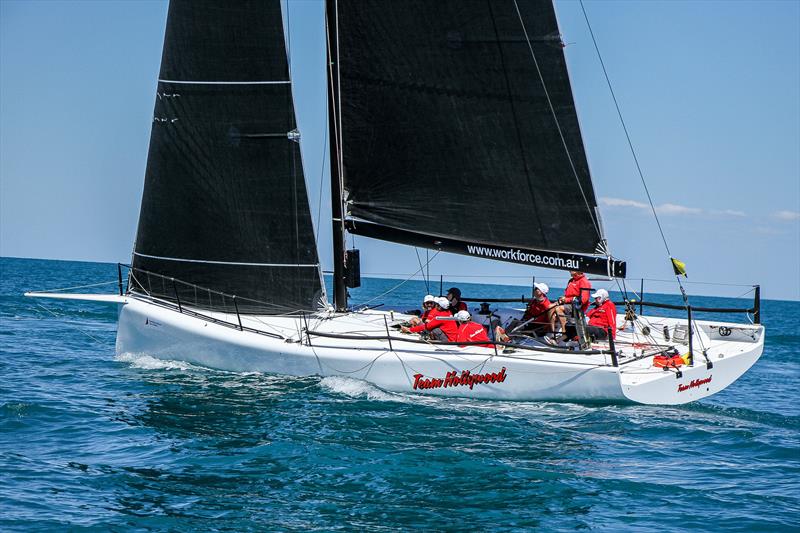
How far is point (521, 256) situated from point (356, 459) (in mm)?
5728

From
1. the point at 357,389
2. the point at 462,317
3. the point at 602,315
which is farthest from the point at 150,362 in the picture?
the point at 602,315

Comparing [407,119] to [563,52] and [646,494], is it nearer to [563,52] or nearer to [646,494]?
[563,52]

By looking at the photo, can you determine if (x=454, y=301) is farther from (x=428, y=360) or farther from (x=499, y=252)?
→ (x=428, y=360)

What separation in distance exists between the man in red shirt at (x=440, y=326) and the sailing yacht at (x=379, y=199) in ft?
1.42

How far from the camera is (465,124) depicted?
1524cm

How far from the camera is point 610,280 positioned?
15016 millimetres

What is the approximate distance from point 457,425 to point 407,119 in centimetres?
566

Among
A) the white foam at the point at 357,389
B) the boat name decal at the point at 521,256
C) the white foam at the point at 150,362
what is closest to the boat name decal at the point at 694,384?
the boat name decal at the point at 521,256

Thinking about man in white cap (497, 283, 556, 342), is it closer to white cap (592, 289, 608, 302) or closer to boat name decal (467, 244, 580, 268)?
boat name decal (467, 244, 580, 268)

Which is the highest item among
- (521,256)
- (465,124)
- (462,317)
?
(465,124)

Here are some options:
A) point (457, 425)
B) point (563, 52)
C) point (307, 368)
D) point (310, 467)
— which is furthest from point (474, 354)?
point (563, 52)

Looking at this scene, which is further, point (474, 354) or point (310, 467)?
point (474, 354)

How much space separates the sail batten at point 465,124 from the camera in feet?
48.3

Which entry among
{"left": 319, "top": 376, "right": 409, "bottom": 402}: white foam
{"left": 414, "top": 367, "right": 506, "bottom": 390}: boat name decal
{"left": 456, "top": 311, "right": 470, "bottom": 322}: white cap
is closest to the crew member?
{"left": 456, "top": 311, "right": 470, "bottom": 322}: white cap
